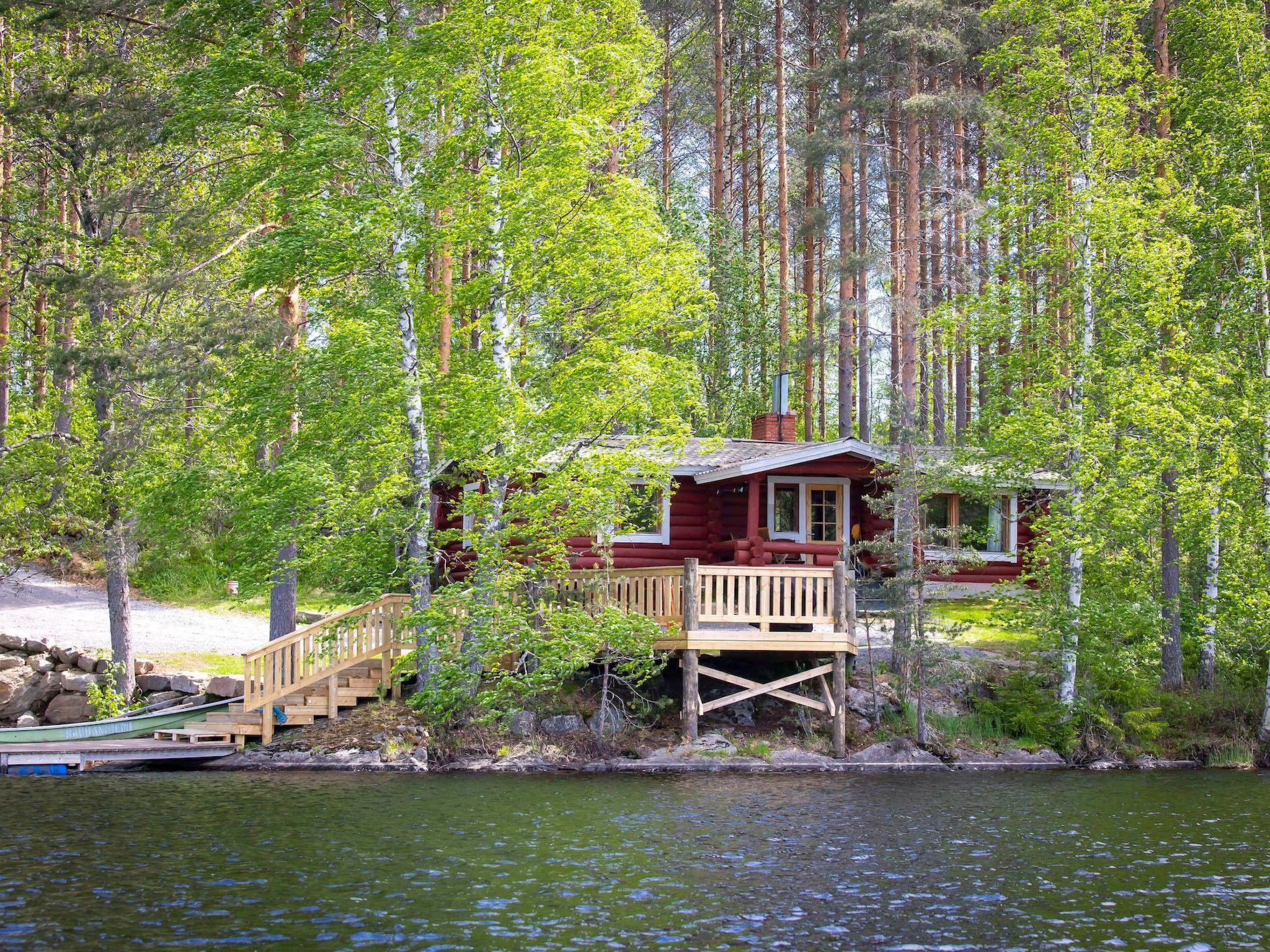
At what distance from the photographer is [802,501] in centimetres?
2550

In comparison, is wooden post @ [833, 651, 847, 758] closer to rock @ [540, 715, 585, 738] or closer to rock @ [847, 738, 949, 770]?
rock @ [847, 738, 949, 770]

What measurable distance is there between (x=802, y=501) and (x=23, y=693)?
15599 millimetres

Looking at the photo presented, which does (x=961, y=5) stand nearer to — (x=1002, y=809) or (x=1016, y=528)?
(x=1016, y=528)

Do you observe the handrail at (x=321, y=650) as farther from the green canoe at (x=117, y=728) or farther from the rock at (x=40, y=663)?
the rock at (x=40, y=663)

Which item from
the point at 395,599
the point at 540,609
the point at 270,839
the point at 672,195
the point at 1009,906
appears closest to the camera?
the point at 1009,906

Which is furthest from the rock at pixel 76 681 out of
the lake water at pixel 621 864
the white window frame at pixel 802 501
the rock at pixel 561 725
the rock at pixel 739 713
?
the white window frame at pixel 802 501

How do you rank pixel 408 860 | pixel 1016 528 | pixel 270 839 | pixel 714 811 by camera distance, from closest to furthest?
pixel 408 860 → pixel 270 839 → pixel 714 811 → pixel 1016 528

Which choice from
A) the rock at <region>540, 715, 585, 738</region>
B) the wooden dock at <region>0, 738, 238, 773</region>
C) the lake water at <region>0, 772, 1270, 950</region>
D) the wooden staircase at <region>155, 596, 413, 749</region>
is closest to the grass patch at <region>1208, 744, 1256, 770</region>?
the lake water at <region>0, 772, 1270, 950</region>

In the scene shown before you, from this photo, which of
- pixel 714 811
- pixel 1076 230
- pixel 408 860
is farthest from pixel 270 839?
pixel 1076 230

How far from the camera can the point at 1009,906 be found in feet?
35.3

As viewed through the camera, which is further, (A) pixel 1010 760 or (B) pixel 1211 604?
(B) pixel 1211 604

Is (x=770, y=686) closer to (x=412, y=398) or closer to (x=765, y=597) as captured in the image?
(x=765, y=597)

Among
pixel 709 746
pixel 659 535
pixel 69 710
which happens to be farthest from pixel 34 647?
pixel 709 746

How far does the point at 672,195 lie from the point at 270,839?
2763 centimetres
